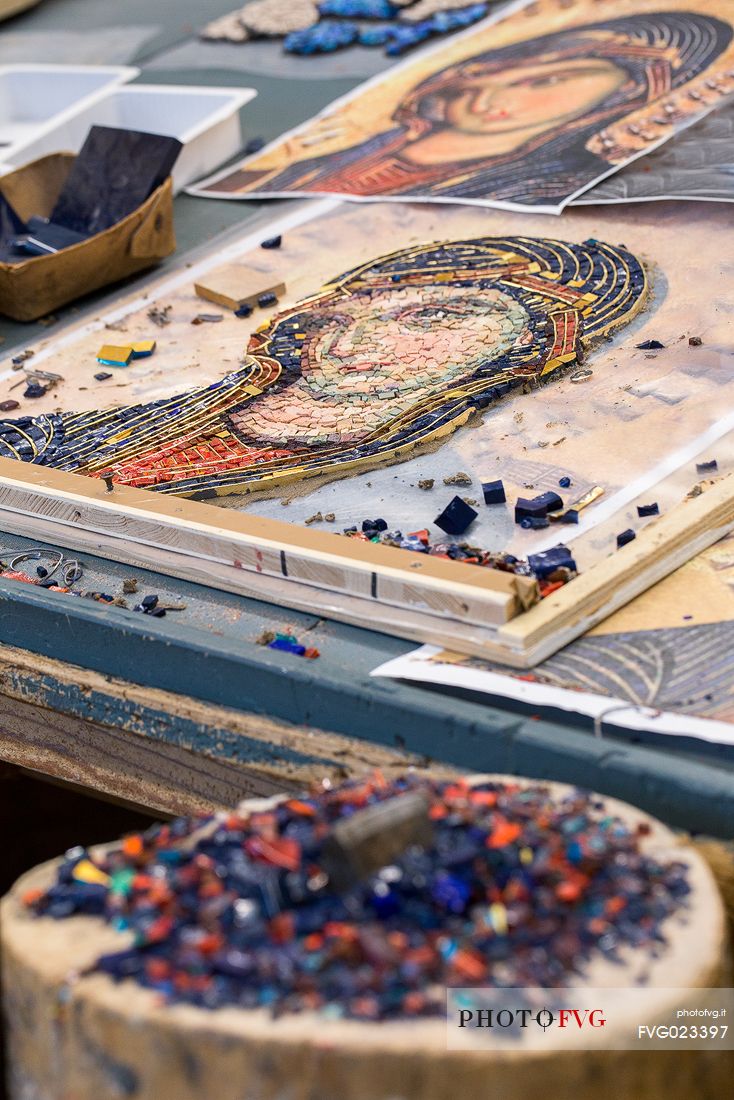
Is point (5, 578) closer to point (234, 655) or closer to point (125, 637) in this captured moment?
point (125, 637)

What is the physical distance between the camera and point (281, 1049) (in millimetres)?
2279

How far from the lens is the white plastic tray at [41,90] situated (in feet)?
25.3

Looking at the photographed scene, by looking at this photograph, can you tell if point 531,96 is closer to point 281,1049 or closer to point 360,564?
point 360,564

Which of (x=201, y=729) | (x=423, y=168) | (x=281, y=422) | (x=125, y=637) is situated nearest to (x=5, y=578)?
(x=125, y=637)

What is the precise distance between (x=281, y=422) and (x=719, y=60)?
3.40 m

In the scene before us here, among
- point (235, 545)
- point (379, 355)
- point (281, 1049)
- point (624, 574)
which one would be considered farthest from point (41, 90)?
point (281, 1049)

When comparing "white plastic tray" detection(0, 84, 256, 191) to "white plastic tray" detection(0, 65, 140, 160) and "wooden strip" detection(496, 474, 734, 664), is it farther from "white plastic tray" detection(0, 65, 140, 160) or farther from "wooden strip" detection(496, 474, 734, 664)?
"wooden strip" detection(496, 474, 734, 664)

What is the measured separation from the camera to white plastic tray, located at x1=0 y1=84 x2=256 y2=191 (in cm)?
672

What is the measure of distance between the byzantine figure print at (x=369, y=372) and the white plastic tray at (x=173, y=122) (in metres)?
1.55

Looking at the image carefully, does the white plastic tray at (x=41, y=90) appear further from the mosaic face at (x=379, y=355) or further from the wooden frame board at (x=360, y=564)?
the wooden frame board at (x=360, y=564)

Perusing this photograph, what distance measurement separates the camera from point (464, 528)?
3881 millimetres

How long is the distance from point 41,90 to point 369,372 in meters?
3.99

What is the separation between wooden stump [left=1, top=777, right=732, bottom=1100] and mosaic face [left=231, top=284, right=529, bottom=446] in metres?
2.25

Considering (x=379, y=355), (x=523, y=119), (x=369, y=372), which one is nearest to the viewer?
(x=369, y=372)
